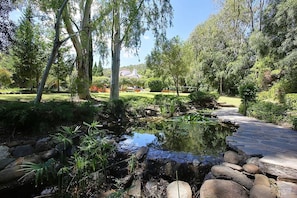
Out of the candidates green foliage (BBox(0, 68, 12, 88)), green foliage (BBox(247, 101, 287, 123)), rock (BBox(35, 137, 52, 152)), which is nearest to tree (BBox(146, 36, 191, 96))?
green foliage (BBox(247, 101, 287, 123))

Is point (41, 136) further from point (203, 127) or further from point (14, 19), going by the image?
point (14, 19)

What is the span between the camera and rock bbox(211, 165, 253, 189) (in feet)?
7.50

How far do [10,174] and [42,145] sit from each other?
90 cm

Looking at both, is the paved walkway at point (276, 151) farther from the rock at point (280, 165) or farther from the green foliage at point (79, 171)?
the green foliage at point (79, 171)

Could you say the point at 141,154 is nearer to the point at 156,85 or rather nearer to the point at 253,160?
the point at 253,160

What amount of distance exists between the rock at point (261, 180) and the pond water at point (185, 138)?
1.16 meters

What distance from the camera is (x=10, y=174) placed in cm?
273

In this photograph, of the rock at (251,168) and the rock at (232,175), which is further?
the rock at (251,168)

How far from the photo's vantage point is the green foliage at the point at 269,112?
5752mm

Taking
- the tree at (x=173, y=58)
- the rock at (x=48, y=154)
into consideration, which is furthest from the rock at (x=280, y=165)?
the tree at (x=173, y=58)

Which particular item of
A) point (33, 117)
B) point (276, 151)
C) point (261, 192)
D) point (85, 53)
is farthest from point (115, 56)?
point (261, 192)

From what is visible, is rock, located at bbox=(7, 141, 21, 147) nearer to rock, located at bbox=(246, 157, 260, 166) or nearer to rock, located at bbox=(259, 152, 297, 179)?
rock, located at bbox=(246, 157, 260, 166)

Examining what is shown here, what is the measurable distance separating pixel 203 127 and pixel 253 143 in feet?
8.87

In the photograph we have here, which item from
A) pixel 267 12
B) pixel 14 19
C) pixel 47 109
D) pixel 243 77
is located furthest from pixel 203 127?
pixel 243 77
